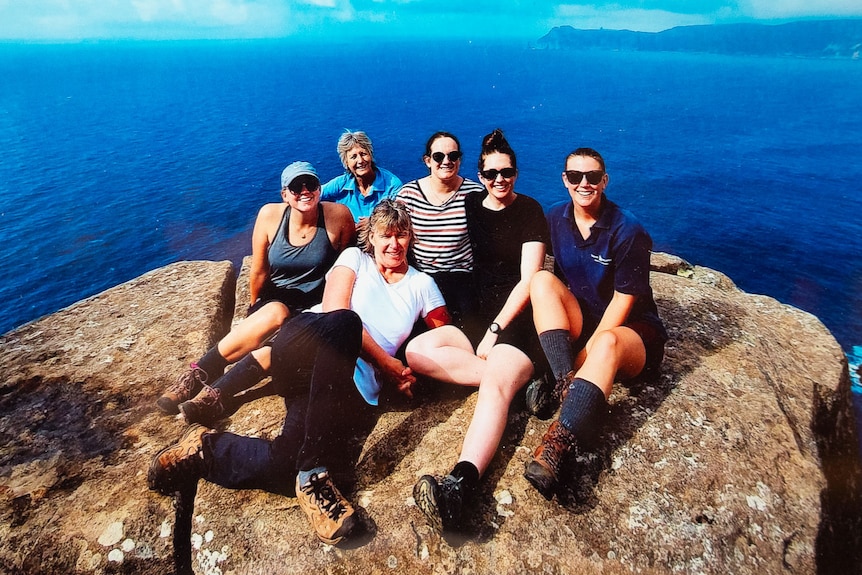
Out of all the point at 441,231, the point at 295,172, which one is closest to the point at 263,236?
the point at 295,172

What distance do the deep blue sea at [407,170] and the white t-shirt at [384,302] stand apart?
34499 millimetres

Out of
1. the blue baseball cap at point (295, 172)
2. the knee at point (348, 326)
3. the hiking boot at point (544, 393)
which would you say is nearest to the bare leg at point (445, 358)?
the hiking boot at point (544, 393)

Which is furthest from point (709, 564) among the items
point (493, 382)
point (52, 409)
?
point (52, 409)

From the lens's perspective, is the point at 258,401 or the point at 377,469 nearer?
the point at 377,469

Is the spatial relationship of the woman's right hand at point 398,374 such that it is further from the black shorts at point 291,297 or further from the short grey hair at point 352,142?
the short grey hair at point 352,142

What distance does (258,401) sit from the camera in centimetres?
683

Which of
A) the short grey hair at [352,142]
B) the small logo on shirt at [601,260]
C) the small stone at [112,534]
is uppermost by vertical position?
the short grey hair at [352,142]

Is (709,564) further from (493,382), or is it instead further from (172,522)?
(172,522)

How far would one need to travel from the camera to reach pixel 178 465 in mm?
5211

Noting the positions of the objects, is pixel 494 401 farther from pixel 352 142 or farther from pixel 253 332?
pixel 352 142

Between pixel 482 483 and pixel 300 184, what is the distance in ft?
16.0

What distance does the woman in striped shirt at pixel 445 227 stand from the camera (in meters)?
7.11

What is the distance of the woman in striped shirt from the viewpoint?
7105 millimetres

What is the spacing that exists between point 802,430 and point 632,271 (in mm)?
3893
